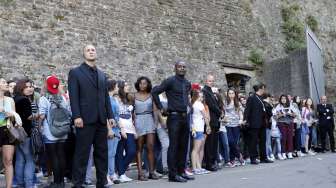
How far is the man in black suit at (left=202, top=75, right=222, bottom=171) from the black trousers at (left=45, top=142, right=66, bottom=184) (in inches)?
135

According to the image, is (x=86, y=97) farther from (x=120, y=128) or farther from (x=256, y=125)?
(x=256, y=125)

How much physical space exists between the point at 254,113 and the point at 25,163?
5.75 m

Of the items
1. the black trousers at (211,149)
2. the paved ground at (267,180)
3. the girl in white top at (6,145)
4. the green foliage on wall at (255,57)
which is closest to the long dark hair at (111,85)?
the paved ground at (267,180)

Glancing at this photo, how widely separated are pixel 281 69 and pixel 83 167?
52.2ft

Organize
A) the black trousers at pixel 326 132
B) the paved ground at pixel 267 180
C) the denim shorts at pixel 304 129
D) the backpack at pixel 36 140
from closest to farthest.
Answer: the paved ground at pixel 267 180
the backpack at pixel 36 140
the denim shorts at pixel 304 129
the black trousers at pixel 326 132

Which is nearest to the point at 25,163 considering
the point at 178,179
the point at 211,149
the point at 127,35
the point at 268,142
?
the point at 178,179

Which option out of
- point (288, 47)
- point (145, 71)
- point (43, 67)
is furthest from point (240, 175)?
point (288, 47)

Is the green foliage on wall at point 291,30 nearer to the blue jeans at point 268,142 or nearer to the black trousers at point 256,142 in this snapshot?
the blue jeans at point 268,142

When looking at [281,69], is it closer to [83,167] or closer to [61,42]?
[61,42]

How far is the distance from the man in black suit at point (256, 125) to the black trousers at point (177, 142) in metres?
3.65

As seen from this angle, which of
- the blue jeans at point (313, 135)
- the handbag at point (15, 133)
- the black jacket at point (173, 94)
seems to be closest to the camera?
the handbag at point (15, 133)

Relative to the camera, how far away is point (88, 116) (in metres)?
6.33

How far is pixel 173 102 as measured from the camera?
314 inches

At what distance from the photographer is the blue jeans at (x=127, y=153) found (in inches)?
328
